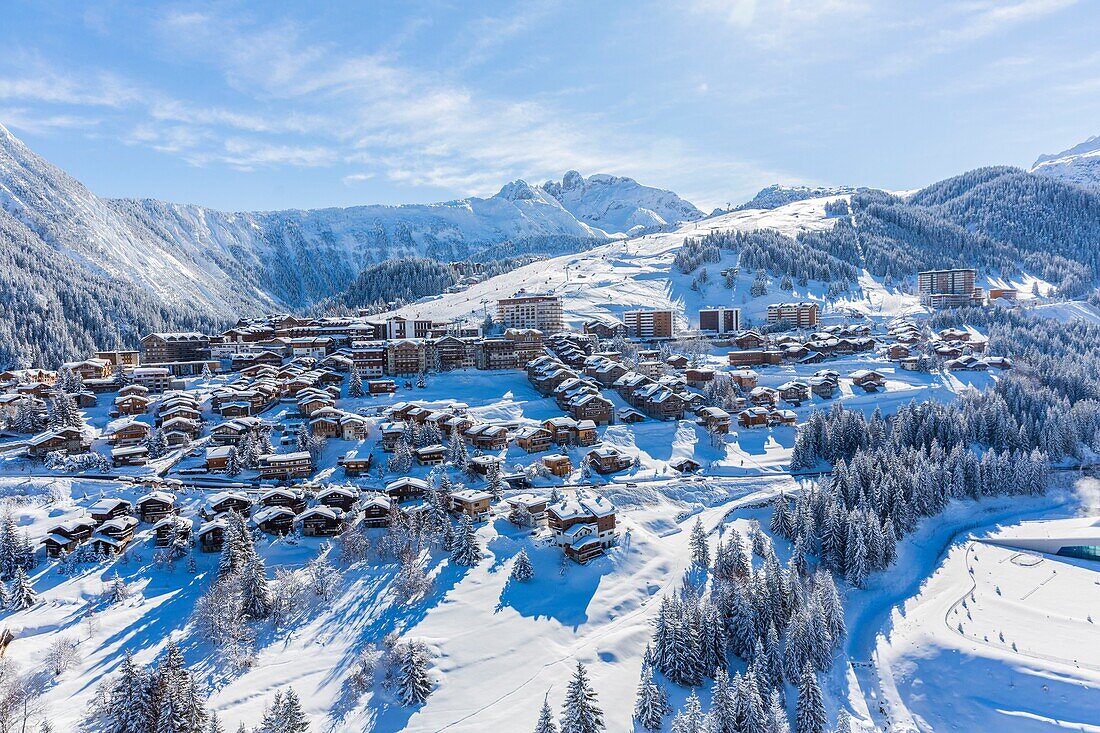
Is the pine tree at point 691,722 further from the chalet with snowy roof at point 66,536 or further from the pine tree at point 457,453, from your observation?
the chalet with snowy roof at point 66,536

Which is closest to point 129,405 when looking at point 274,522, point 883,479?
point 274,522

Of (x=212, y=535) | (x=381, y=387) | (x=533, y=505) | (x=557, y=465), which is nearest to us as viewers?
(x=212, y=535)

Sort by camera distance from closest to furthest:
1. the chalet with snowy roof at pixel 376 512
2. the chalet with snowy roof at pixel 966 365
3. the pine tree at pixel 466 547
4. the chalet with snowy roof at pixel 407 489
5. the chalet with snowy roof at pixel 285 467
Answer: the pine tree at pixel 466 547, the chalet with snowy roof at pixel 376 512, the chalet with snowy roof at pixel 407 489, the chalet with snowy roof at pixel 285 467, the chalet with snowy roof at pixel 966 365

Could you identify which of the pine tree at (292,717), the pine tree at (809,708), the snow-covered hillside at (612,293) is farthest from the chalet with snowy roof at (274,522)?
the snow-covered hillside at (612,293)

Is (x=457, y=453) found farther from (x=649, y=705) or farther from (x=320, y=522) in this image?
(x=649, y=705)

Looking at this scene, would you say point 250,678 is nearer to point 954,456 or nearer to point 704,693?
point 704,693

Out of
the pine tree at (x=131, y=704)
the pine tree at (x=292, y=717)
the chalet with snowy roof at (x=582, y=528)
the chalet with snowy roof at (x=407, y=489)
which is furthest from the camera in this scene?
the chalet with snowy roof at (x=407, y=489)
